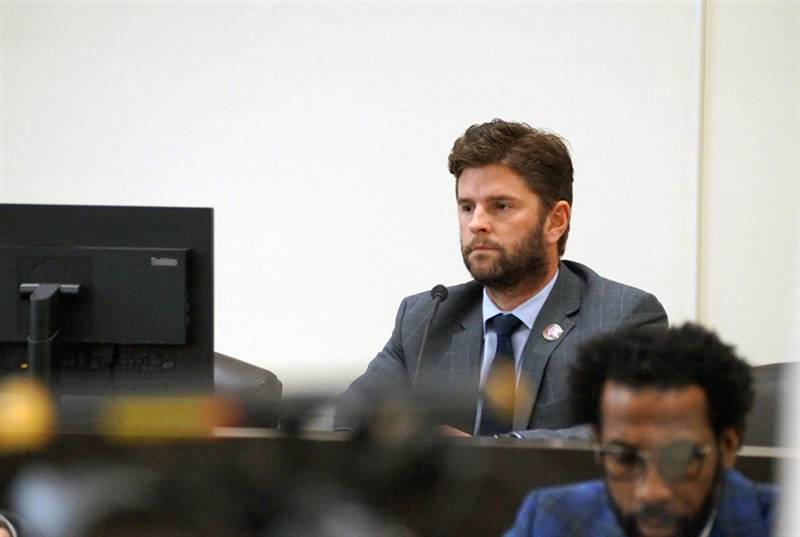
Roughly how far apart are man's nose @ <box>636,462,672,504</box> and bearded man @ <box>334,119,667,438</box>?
985 millimetres

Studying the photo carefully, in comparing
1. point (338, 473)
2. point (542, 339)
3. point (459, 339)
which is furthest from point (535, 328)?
point (338, 473)

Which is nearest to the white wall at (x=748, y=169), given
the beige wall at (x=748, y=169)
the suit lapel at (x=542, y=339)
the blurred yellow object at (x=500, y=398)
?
the beige wall at (x=748, y=169)

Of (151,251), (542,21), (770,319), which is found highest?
(542,21)

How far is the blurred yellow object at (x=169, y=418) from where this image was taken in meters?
0.95

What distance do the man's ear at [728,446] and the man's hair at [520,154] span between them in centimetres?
129

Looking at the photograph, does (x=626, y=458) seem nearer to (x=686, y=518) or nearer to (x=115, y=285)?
(x=686, y=518)

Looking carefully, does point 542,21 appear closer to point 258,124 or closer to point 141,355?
point 258,124

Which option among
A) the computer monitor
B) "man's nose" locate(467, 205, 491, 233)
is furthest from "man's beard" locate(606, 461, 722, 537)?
"man's nose" locate(467, 205, 491, 233)

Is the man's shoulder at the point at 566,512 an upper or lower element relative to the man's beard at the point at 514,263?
lower

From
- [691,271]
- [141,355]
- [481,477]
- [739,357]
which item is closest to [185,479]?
[481,477]

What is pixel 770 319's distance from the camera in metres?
3.29

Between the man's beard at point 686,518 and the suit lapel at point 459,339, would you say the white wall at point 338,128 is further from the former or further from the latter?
the man's beard at point 686,518

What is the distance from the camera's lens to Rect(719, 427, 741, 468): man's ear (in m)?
0.90

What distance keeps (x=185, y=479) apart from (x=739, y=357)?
50cm
